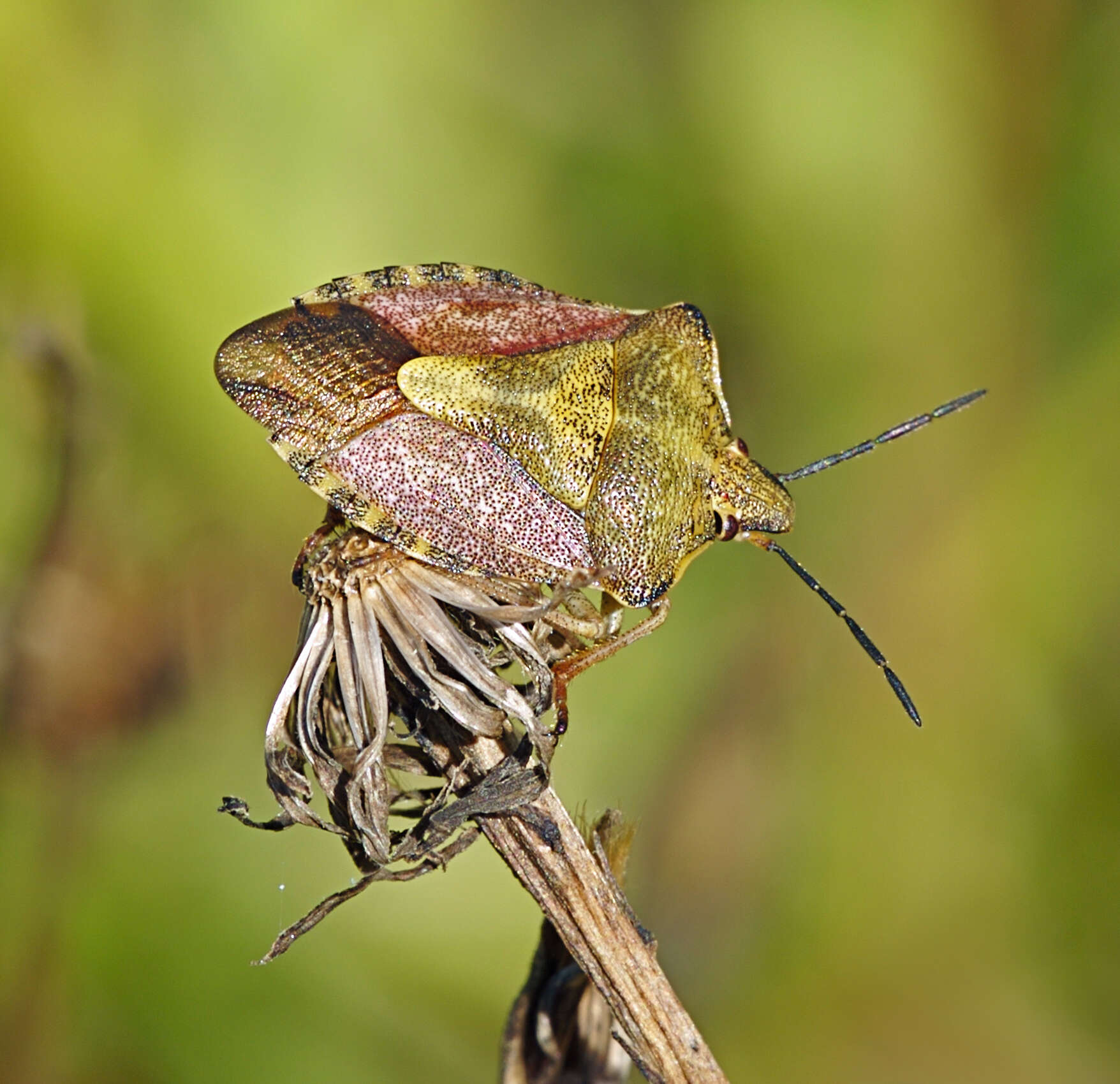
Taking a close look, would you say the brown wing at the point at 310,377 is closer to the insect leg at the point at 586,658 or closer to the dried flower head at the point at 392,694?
the dried flower head at the point at 392,694

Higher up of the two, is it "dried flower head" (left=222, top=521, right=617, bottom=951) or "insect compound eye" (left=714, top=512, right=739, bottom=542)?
"dried flower head" (left=222, top=521, right=617, bottom=951)

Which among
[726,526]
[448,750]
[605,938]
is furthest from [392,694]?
[726,526]

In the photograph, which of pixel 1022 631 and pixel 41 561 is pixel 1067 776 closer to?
pixel 1022 631

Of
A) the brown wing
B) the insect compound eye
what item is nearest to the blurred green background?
the brown wing

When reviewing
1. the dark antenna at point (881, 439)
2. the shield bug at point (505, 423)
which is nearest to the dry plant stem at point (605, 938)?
the shield bug at point (505, 423)

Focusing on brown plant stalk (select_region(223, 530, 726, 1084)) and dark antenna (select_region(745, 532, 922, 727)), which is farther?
dark antenna (select_region(745, 532, 922, 727))

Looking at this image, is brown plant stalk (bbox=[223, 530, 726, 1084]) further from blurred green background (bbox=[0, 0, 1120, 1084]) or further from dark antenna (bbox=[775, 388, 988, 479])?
dark antenna (bbox=[775, 388, 988, 479])
